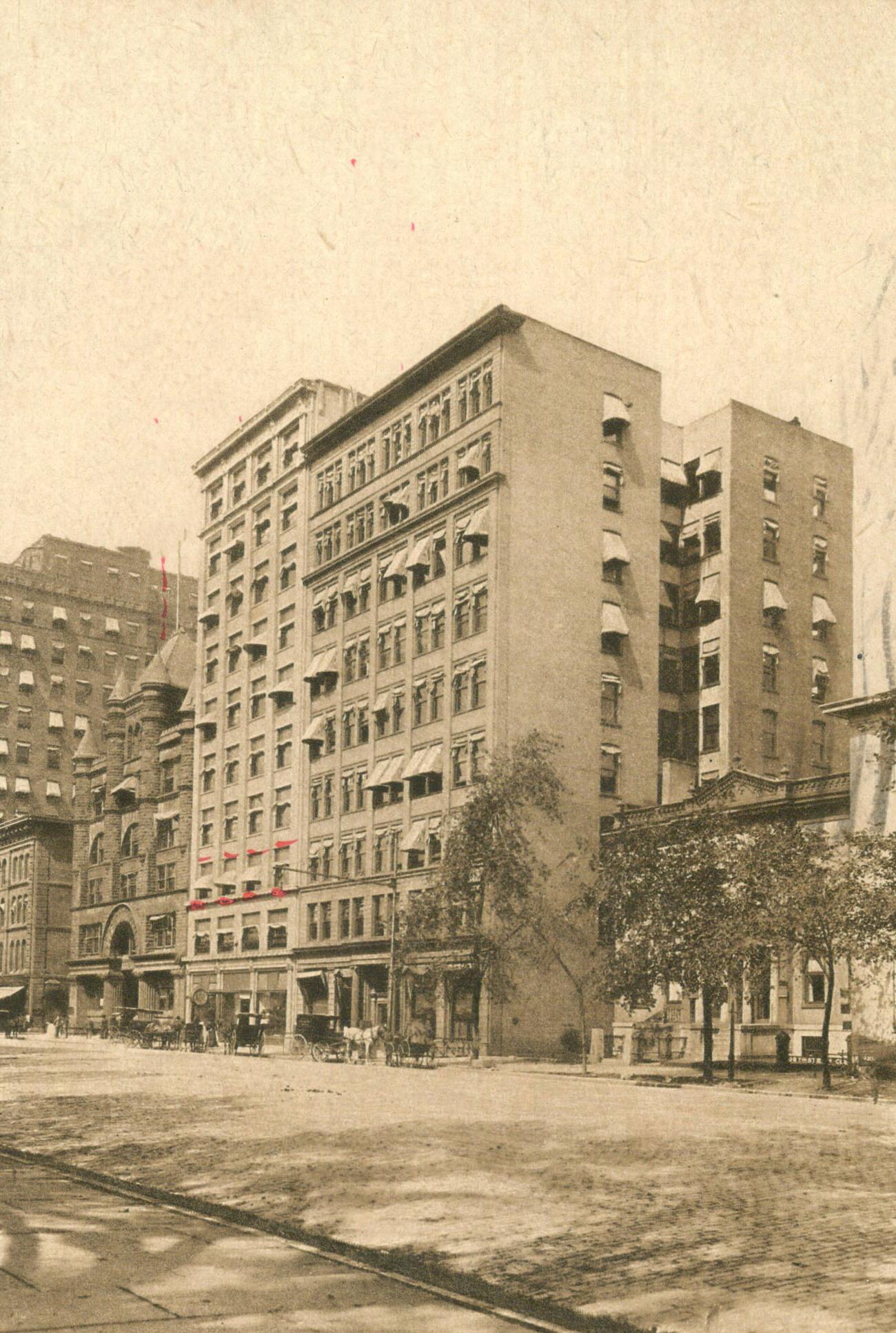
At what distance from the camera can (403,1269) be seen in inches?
378

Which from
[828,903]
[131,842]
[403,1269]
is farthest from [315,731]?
[403,1269]

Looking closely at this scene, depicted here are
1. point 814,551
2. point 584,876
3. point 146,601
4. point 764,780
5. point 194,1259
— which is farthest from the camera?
point 146,601

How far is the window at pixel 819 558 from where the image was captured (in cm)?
6581

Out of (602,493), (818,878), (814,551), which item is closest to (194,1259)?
(818,878)

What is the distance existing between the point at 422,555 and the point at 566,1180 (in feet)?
165

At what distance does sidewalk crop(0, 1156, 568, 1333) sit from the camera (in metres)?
7.79

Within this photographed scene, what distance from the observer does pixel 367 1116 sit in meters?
21.3

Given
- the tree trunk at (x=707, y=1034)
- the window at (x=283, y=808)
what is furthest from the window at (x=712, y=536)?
the tree trunk at (x=707, y=1034)

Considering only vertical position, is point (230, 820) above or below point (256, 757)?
below

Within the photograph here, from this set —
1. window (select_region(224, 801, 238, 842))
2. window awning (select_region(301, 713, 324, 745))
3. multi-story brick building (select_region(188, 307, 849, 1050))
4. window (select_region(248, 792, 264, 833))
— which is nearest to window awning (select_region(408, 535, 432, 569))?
multi-story brick building (select_region(188, 307, 849, 1050))

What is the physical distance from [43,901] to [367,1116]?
287 ft

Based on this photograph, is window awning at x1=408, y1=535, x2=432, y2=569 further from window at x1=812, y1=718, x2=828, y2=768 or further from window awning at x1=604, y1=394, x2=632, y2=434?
window at x1=812, y1=718, x2=828, y2=768

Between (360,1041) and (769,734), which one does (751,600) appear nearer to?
(769,734)

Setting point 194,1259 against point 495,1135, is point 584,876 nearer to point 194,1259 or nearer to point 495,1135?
point 495,1135
